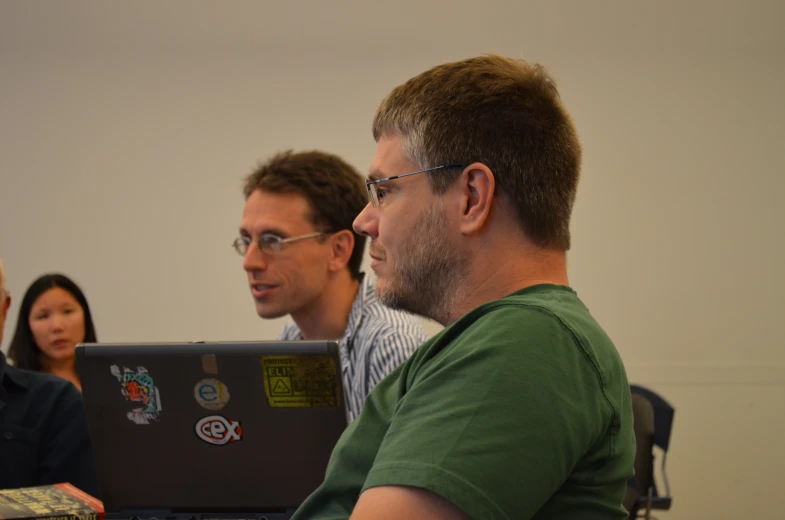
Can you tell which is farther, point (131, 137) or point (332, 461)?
point (131, 137)

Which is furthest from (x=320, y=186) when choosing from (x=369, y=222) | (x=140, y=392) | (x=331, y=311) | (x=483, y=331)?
(x=483, y=331)

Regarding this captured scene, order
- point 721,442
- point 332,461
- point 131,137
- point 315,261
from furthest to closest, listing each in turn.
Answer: point 131,137
point 721,442
point 315,261
point 332,461

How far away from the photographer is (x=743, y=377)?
13.5ft

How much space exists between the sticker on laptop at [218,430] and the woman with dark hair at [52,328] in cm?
222

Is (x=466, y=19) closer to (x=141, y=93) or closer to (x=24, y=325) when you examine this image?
(x=141, y=93)

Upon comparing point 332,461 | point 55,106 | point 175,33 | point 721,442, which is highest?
point 175,33

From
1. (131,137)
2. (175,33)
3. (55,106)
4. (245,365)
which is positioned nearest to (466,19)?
(175,33)

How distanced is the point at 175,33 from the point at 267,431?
360 cm

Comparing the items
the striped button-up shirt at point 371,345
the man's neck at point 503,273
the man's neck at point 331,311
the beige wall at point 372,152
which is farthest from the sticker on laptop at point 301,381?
the beige wall at point 372,152

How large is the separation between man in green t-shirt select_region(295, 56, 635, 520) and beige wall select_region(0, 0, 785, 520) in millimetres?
3339

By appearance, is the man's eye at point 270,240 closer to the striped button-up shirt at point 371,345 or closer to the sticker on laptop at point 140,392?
the striped button-up shirt at point 371,345

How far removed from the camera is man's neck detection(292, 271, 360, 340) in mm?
2115

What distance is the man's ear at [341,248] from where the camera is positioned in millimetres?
2156

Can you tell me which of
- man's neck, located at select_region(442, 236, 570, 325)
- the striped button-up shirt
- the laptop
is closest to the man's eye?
the striped button-up shirt
